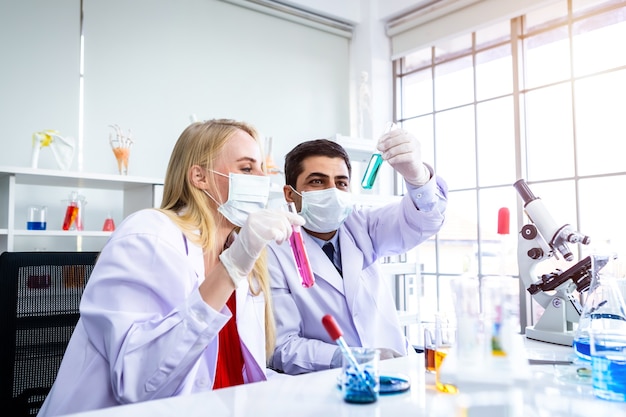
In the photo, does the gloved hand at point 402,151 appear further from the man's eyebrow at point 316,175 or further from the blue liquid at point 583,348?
the blue liquid at point 583,348

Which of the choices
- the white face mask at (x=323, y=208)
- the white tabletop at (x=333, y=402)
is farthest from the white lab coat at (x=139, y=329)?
the white face mask at (x=323, y=208)

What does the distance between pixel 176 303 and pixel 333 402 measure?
0.47 meters

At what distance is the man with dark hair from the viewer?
1.58m

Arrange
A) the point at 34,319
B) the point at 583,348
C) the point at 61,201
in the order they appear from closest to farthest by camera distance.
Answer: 1. the point at 583,348
2. the point at 34,319
3. the point at 61,201

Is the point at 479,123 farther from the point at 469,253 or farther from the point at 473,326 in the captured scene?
the point at 473,326

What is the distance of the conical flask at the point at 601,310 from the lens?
1072mm

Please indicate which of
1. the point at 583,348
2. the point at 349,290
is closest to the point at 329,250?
the point at 349,290

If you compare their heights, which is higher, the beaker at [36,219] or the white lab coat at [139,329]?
the beaker at [36,219]

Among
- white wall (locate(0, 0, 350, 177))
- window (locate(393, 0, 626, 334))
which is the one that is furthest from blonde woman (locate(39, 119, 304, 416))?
white wall (locate(0, 0, 350, 177))


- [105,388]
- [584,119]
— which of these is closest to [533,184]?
[584,119]

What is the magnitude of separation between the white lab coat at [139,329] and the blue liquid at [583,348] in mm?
782

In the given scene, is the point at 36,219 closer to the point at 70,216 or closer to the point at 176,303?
the point at 70,216

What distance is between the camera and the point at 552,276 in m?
1.58

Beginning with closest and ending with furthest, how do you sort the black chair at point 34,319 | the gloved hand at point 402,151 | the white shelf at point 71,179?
the black chair at point 34,319, the gloved hand at point 402,151, the white shelf at point 71,179
